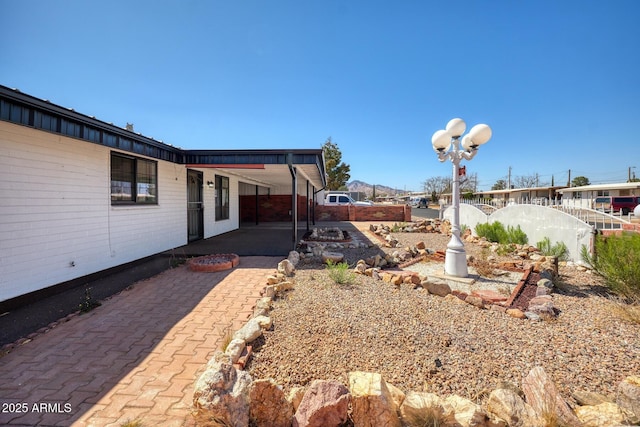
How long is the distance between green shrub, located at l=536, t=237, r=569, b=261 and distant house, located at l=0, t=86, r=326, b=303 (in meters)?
6.07

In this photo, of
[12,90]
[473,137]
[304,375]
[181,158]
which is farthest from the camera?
[181,158]

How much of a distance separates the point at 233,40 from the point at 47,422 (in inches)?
344

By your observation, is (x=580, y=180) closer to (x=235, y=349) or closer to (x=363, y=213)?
(x=363, y=213)

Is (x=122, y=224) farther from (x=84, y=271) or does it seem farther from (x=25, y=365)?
(x=25, y=365)

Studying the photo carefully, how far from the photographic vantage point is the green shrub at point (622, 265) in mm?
3797

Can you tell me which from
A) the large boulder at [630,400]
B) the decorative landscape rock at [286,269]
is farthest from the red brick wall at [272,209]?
the large boulder at [630,400]

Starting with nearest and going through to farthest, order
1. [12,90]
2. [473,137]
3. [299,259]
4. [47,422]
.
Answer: [47,422], [12,90], [473,137], [299,259]

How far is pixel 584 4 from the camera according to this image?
19.0 feet

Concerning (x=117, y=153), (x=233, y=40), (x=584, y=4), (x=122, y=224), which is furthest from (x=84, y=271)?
(x=584, y=4)

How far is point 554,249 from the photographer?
6.40m

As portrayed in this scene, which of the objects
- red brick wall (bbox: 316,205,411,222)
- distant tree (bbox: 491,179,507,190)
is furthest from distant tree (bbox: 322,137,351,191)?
distant tree (bbox: 491,179,507,190)

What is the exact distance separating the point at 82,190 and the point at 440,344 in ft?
20.0

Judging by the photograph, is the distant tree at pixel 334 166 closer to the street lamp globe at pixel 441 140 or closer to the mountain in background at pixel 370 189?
the street lamp globe at pixel 441 140

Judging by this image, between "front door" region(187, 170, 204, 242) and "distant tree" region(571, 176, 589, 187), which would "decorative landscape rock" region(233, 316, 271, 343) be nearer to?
"front door" region(187, 170, 204, 242)
